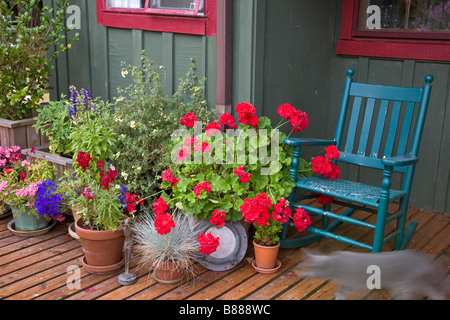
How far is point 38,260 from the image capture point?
2.95m

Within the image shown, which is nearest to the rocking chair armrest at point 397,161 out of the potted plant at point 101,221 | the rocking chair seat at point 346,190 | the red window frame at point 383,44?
the rocking chair seat at point 346,190

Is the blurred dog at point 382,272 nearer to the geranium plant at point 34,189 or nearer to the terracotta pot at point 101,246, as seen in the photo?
the terracotta pot at point 101,246

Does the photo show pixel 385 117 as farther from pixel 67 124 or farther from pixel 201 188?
pixel 67 124

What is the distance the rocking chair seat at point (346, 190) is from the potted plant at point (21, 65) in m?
2.20

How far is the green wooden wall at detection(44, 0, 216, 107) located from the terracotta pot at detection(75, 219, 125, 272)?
3.80ft

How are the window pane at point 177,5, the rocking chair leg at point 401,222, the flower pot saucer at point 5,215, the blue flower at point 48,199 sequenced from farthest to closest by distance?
1. the flower pot saucer at point 5,215
2. the window pane at point 177,5
3. the blue flower at point 48,199
4. the rocking chair leg at point 401,222

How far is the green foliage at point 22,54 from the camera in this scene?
3.72m

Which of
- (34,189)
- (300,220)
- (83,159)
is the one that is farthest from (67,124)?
(300,220)

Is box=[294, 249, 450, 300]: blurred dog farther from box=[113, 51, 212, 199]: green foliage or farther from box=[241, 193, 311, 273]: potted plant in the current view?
box=[113, 51, 212, 199]: green foliage

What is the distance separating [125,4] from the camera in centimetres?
376

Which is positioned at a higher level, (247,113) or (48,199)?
(247,113)

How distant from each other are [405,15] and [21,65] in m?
2.87

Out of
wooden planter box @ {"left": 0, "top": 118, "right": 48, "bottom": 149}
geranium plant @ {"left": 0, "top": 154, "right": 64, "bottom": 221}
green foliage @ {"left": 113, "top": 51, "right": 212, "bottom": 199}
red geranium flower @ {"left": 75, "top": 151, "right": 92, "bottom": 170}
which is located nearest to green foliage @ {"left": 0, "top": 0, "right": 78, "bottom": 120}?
wooden planter box @ {"left": 0, "top": 118, "right": 48, "bottom": 149}

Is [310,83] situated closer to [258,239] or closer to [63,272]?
[258,239]
